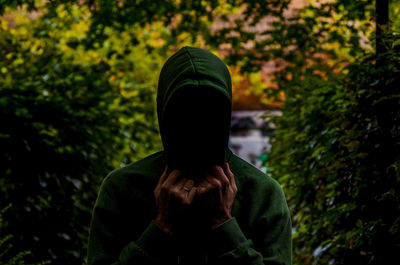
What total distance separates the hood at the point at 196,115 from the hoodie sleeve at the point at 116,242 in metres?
0.25

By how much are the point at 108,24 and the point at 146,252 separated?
4.52m

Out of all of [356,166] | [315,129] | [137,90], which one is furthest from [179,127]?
[137,90]

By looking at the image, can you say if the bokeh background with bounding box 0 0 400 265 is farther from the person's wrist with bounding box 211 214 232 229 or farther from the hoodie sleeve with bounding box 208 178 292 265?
the person's wrist with bounding box 211 214 232 229

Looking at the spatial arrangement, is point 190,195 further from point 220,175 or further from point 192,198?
point 220,175

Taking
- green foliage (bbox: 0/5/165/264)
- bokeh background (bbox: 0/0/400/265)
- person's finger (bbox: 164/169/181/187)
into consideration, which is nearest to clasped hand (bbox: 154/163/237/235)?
person's finger (bbox: 164/169/181/187)

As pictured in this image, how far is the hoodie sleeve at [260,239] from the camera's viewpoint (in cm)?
159

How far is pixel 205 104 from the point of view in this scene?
1.68 m

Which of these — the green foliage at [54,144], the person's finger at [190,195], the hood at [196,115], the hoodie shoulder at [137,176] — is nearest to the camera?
the person's finger at [190,195]

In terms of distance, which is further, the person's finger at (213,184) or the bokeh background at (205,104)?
the bokeh background at (205,104)

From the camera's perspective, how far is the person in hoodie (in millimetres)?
1604

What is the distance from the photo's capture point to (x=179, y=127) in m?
1.71

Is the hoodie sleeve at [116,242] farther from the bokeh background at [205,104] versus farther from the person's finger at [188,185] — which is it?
the bokeh background at [205,104]

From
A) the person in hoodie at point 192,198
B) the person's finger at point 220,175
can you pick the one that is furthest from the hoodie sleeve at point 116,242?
the person's finger at point 220,175

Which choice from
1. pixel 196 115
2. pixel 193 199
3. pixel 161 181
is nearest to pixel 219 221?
pixel 193 199
